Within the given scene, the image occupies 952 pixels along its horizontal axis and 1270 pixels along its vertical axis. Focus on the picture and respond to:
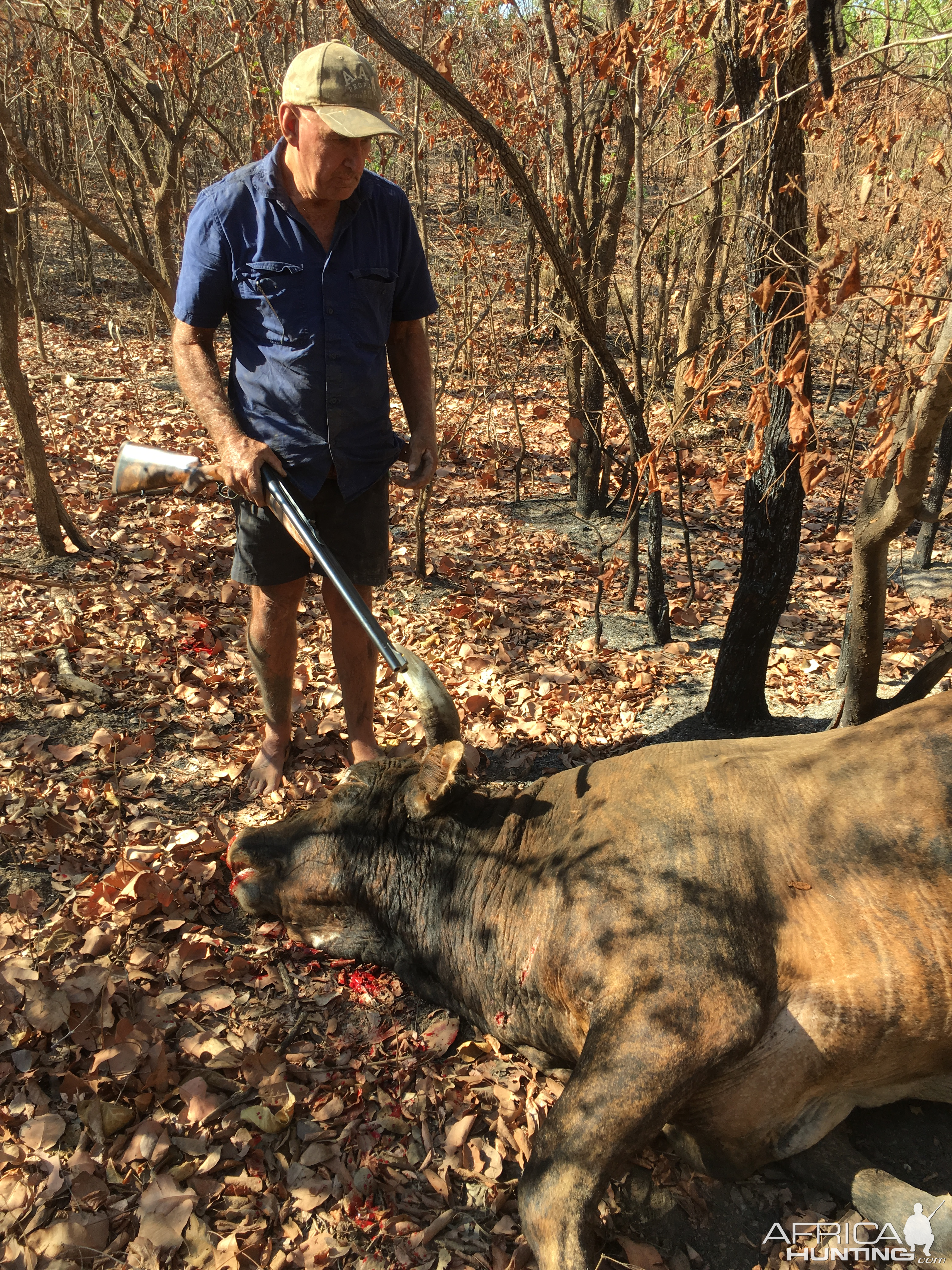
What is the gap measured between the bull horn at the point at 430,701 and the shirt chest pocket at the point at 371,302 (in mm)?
1371

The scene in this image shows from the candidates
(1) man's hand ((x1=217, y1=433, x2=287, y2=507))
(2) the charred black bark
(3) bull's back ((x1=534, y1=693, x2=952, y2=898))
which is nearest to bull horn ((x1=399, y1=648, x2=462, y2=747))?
(3) bull's back ((x1=534, y1=693, x2=952, y2=898))

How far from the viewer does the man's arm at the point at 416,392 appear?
3.92m

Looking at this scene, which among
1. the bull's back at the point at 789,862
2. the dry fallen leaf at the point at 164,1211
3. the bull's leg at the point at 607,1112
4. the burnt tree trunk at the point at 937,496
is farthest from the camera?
the burnt tree trunk at the point at 937,496

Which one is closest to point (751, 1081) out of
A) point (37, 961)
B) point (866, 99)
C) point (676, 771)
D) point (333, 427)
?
point (676, 771)

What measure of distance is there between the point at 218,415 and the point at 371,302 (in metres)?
0.78

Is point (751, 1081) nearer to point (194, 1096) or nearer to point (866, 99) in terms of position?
point (194, 1096)

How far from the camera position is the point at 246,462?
3287 mm

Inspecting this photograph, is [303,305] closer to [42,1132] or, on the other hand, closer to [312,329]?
[312,329]

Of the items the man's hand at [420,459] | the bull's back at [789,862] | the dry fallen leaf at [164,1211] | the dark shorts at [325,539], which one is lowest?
the dry fallen leaf at [164,1211]

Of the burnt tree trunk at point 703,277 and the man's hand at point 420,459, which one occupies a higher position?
the burnt tree trunk at point 703,277

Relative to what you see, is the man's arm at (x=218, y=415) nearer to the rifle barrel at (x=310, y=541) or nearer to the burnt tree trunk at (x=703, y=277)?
the rifle barrel at (x=310, y=541)

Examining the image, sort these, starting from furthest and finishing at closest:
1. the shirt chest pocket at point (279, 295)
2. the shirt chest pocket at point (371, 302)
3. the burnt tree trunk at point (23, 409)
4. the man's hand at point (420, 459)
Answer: the burnt tree trunk at point (23, 409), the man's hand at point (420, 459), the shirt chest pocket at point (371, 302), the shirt chest pocket at point (279, 295)

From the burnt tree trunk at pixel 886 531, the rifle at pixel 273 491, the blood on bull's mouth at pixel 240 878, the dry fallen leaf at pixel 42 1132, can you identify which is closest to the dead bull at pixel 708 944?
Result: the rifle at pixel 273 491

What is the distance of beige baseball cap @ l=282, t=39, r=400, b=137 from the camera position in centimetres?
300
